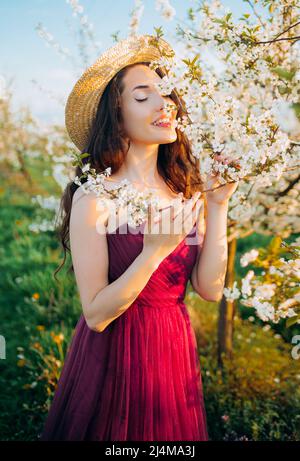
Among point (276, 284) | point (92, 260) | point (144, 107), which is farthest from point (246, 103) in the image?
point (92, 260)

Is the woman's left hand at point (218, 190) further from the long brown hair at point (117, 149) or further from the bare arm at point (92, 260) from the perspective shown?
the bare arm at point (92, 260)

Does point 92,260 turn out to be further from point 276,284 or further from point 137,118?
point 276,284

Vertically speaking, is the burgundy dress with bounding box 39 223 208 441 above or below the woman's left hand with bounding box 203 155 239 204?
below

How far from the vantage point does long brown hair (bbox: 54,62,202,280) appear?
6.28 ft

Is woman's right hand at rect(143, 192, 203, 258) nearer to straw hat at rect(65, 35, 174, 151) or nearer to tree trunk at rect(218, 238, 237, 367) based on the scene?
straw hat at rect(65, 35, 174, 151)

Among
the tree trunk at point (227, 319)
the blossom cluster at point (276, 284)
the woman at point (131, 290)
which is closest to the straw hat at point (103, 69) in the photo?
the woman at point (131, 290)

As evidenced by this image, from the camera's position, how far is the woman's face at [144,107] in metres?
1.84

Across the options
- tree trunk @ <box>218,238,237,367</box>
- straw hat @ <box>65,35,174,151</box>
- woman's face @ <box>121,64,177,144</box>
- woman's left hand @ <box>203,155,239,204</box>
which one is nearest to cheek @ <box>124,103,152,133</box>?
woman's face @ <box>121,64,177,144</box>

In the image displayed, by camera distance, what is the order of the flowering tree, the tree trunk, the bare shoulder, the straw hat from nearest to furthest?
the flowering tree → the bare shoulder → the straw hat → the tree trunk

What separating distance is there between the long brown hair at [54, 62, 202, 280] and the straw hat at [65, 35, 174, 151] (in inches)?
1.3
